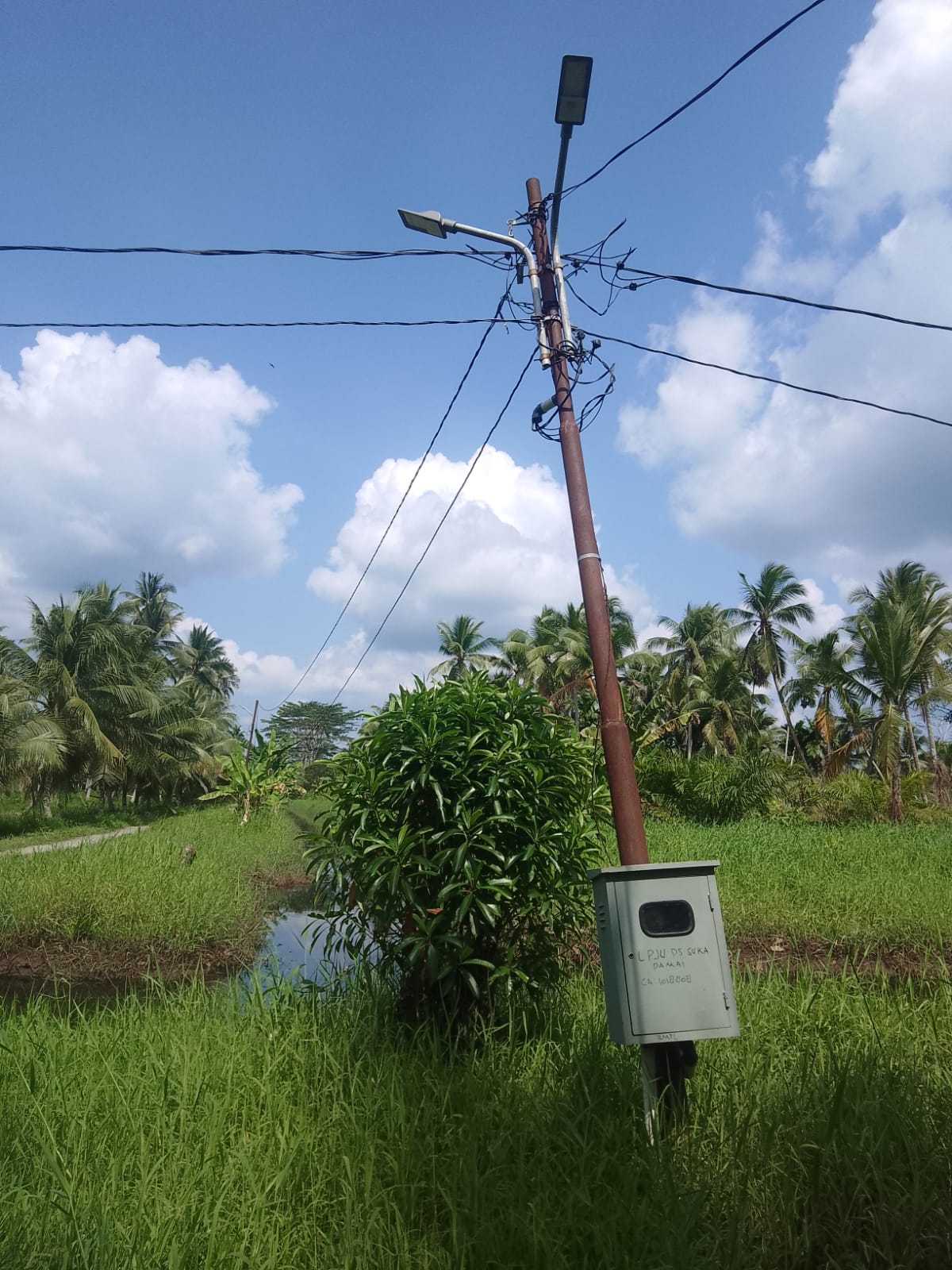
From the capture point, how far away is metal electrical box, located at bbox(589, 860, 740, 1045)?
11.1 ft

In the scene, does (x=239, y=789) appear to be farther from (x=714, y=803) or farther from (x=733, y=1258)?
(x=733, y=1258)

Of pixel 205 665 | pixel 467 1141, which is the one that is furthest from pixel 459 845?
pixel 205 665

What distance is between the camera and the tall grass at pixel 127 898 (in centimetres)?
891

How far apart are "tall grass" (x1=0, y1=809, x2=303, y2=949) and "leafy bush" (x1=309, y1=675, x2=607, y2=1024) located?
4.83 m

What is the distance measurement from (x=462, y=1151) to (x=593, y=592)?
2763 mm

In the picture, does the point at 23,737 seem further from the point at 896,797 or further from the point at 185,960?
the point at 896,797

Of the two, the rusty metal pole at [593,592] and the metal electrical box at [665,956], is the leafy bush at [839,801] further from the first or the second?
the metal electrical box at [665,956]

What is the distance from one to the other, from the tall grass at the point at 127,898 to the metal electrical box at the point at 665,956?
688 centimetres

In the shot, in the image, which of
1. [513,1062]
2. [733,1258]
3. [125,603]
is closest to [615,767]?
[513,1062]

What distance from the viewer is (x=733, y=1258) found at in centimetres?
246

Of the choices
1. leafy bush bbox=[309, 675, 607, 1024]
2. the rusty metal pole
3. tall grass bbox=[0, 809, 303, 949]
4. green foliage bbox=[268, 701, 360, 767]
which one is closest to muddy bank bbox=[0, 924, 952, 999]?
tall grass bbox=[0, 809, 303, 949]

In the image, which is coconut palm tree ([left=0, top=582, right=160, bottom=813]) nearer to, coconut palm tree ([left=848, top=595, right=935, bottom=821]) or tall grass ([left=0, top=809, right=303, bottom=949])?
tall grass ([left=0, top=809, right=303, bottom=949])

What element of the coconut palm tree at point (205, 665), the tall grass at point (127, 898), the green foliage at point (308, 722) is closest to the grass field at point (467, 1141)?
the tall grass at point (127, 898)

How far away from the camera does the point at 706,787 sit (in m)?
16.5
